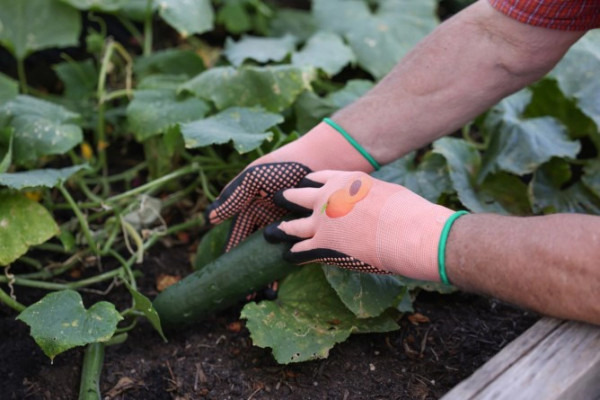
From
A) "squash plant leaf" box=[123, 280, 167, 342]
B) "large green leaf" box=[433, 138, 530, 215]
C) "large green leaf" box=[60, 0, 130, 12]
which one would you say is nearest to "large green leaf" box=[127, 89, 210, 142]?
"large green leaf" box=[60, 0, 130, 12]

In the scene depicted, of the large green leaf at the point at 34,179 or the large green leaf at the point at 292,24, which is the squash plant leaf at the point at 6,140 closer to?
the large green leaf at the point at 34,179

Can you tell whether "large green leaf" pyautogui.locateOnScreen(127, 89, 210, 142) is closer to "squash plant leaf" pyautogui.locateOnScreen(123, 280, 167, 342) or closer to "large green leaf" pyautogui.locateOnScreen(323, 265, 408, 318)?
"squash plant leaf" pyautogui.locateOnScreen(123, 280, 167, 342)

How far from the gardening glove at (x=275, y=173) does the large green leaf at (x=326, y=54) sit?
66 cm

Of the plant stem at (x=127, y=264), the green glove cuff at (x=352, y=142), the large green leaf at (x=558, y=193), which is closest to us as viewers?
the green glove cuff at (x=352, y=142)

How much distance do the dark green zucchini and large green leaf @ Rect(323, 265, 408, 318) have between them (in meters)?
0.12

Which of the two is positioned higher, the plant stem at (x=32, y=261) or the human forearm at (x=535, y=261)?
the human forearm at (x=535, y=261)

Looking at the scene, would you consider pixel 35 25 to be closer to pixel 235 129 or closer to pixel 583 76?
pixel 235 129

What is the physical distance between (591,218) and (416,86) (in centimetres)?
66

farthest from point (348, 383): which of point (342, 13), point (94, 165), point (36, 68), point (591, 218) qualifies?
point (36, 68)

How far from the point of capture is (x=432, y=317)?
1.94 meters

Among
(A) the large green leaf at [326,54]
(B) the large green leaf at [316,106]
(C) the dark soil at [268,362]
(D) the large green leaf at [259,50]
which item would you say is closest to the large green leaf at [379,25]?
(A) the large green leaf at [326,54]

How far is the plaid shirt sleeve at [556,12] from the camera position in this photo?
1.68m

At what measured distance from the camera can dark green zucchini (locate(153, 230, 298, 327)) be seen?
1.79 metres

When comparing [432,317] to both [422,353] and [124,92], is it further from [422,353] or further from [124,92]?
[124,92]
